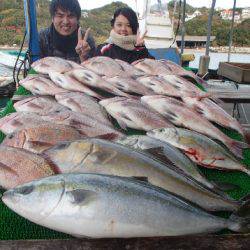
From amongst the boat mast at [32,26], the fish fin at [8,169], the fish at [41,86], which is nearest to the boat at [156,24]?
the boat mast at [32,26]

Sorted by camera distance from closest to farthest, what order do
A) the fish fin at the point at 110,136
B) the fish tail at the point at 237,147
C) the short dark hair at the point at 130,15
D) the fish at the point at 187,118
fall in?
the fish fin at the point at 110,136, the fish tail at the point at 237,147, the fish at the point at 187,118, the short dark hair at the point at 130,15

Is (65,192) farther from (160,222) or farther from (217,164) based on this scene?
(217,164)

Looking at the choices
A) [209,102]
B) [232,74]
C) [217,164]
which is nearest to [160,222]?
[217,164]

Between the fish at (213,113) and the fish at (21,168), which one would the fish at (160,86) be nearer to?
the fish at (213,113)

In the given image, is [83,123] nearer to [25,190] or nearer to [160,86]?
[25,190]

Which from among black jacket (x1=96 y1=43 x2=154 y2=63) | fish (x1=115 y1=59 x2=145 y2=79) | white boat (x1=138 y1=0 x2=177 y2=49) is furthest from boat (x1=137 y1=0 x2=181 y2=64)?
fish (x1=115 y1=59 x2=145 y2=79)

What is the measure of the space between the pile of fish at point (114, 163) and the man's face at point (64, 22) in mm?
2842

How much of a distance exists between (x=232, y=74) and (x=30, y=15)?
3.38 m

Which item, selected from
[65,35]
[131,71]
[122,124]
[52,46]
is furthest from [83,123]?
[52,46]

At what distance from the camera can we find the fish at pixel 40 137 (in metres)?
2.44

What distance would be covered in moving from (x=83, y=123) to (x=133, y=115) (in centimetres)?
48

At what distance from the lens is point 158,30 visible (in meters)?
12.9

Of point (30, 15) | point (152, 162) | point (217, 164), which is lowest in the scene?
point (217, 164)

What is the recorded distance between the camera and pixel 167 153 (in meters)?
2.46
